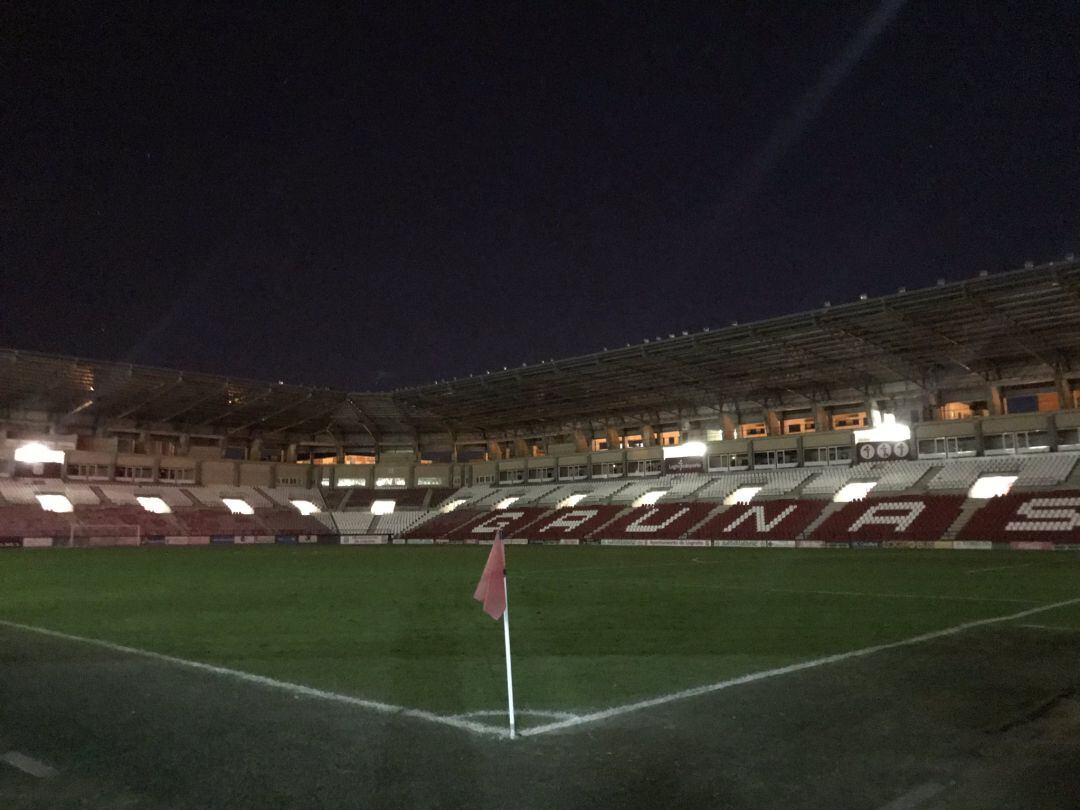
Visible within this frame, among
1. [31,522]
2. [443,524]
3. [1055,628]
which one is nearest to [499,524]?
[443,524]

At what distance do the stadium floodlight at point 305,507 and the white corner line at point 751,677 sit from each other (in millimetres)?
64723

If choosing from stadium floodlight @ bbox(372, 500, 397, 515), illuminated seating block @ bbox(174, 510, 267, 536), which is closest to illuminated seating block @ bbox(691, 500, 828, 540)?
stadium floodlight @ bbox(372, 500, 397, 515)

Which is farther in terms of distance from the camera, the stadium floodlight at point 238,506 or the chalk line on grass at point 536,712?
the stadium floodlight at point 238,506

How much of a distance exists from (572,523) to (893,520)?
2286cm

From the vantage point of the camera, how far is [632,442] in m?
69.9

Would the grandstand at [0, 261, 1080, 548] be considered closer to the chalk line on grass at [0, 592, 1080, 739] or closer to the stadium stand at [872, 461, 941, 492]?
the stadium stand at [872, 461, 941, 492]

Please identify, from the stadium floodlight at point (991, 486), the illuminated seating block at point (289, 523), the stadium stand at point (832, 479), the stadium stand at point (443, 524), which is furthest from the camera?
the illuminated seating block at point (289, 523)

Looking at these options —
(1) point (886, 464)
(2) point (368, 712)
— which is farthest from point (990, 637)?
(1) point (886, 464)

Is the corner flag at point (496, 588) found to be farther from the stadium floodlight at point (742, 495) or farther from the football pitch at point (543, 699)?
the stadium floodlight at point (742, 495)

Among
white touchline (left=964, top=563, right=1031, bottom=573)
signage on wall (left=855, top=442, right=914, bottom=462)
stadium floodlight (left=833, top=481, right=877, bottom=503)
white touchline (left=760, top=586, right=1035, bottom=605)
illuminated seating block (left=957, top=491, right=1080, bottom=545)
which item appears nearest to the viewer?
white touchline (left=760, top=586, right=1035, bottom=605)

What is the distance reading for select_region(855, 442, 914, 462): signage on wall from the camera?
4547 cm

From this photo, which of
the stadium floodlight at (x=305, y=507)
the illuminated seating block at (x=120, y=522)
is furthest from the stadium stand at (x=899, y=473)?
the illuminated seating block at (x=120, y=522)

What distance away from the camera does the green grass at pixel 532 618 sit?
28.2ft

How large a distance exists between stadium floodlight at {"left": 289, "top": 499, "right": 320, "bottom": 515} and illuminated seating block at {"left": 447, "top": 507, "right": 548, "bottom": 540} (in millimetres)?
17337
